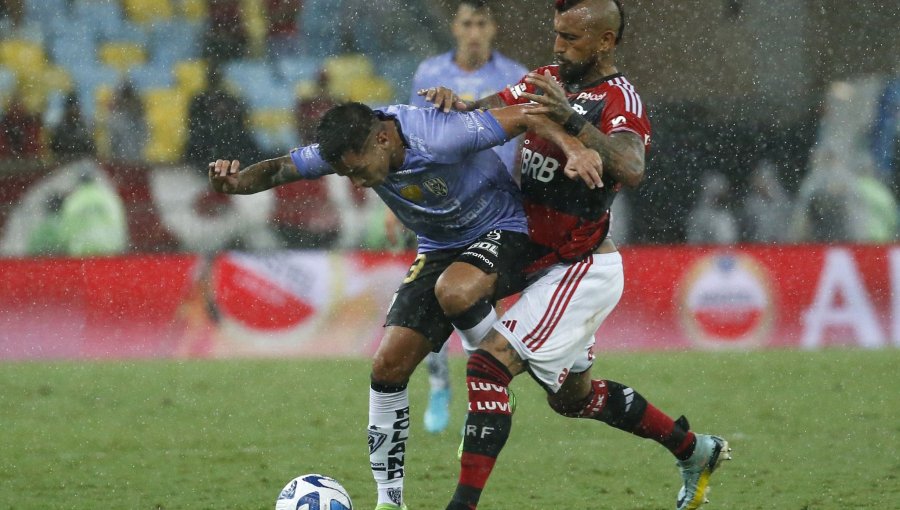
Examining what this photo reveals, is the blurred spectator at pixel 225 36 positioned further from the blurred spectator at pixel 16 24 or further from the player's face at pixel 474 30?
the player's face at pixel 474 30

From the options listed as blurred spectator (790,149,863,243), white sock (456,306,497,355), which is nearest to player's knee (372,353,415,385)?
white sock (456,306,497,355)

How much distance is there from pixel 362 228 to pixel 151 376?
310cm

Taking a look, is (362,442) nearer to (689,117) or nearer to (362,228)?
(362,228)

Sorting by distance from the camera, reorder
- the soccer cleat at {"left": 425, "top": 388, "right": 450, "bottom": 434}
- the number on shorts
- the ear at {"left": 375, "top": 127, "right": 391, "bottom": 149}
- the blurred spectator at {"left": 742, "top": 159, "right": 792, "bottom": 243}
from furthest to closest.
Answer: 1. the blurred spectator at {"left": 742, "top": 159, "right": 792, "bottom": 243}
2. the soccer cleat at {"left": 425, "top": 388, "right": 450, "bottom": 434}
3. the number on shorts
4. the ear at {"left": 375, "top": 127, "right": 391, "bottom": 149}

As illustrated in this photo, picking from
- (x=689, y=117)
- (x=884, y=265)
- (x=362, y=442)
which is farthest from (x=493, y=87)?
(x=689, y=117)

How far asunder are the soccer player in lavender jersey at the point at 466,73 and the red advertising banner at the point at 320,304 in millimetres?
3053

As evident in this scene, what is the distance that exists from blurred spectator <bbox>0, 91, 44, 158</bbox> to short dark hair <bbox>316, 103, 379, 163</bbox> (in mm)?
9398

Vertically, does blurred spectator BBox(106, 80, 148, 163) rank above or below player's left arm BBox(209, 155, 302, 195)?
above

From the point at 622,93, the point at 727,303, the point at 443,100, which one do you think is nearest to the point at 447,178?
the point at 443,100

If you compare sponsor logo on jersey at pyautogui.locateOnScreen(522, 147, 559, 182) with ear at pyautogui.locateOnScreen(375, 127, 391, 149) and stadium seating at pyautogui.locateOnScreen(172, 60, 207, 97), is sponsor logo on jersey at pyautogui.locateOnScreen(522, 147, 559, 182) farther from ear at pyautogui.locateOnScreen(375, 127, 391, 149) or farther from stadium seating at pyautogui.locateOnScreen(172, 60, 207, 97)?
stadium seating at pyautogui.locateOnScreen(172, 60, 207, 97)

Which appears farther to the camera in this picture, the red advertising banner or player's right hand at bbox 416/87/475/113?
the red advertising banner

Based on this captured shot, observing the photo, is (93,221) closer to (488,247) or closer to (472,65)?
(472,65)

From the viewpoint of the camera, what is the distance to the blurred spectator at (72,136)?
1352cm

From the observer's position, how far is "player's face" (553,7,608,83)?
530 cm
